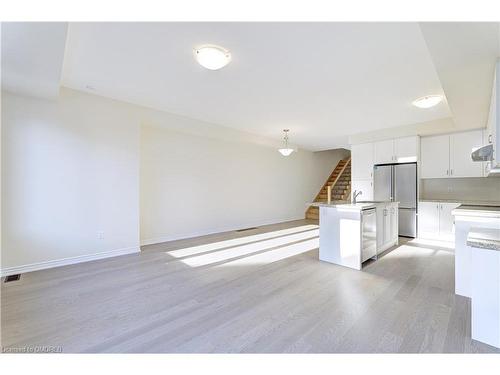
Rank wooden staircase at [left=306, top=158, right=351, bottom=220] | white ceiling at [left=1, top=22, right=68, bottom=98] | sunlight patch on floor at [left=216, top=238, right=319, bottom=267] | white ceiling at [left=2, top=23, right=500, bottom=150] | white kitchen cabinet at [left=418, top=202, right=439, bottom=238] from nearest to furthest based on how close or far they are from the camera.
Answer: white ceiling at [left=1, top=22, right=68, bottom=98], white ceiling at [left=2, top=23, right=500, bottom=150], sunlight patch on floor at [left=216, top=238, right=319, bottom=267], white kitchen cabinet at [left=418, top=202, right=439, bottom=238], wooden staircase at [left=306, top=158, right=351, bottom=220]

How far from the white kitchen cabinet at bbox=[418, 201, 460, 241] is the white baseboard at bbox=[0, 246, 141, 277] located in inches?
234

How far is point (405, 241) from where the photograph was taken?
16.6 ft

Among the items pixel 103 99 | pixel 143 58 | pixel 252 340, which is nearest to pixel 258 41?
pixel 143 58

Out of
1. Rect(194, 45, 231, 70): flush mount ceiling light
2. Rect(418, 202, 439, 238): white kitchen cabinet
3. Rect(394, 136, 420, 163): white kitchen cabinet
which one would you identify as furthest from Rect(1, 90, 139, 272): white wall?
Rect(418, 202, 439, 238): white kitchen cabinet

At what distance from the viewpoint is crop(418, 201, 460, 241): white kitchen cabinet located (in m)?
4.88

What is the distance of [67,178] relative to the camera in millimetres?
3605

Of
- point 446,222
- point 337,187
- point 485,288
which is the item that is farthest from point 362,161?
point 485,288

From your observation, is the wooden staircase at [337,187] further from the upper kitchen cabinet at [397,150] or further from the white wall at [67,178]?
the white wall at [67,178]

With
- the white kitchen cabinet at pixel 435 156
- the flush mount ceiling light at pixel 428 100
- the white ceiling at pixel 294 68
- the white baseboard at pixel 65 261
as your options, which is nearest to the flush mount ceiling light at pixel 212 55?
the white ceiling at pixel 294 68

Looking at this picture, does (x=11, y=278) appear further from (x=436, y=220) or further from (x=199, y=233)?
(x=436, y=220)

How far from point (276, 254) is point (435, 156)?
14.2ft

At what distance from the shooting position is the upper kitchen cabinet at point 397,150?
539 centimetres

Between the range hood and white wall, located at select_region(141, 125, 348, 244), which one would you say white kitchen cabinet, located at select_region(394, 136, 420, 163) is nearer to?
the range hood
